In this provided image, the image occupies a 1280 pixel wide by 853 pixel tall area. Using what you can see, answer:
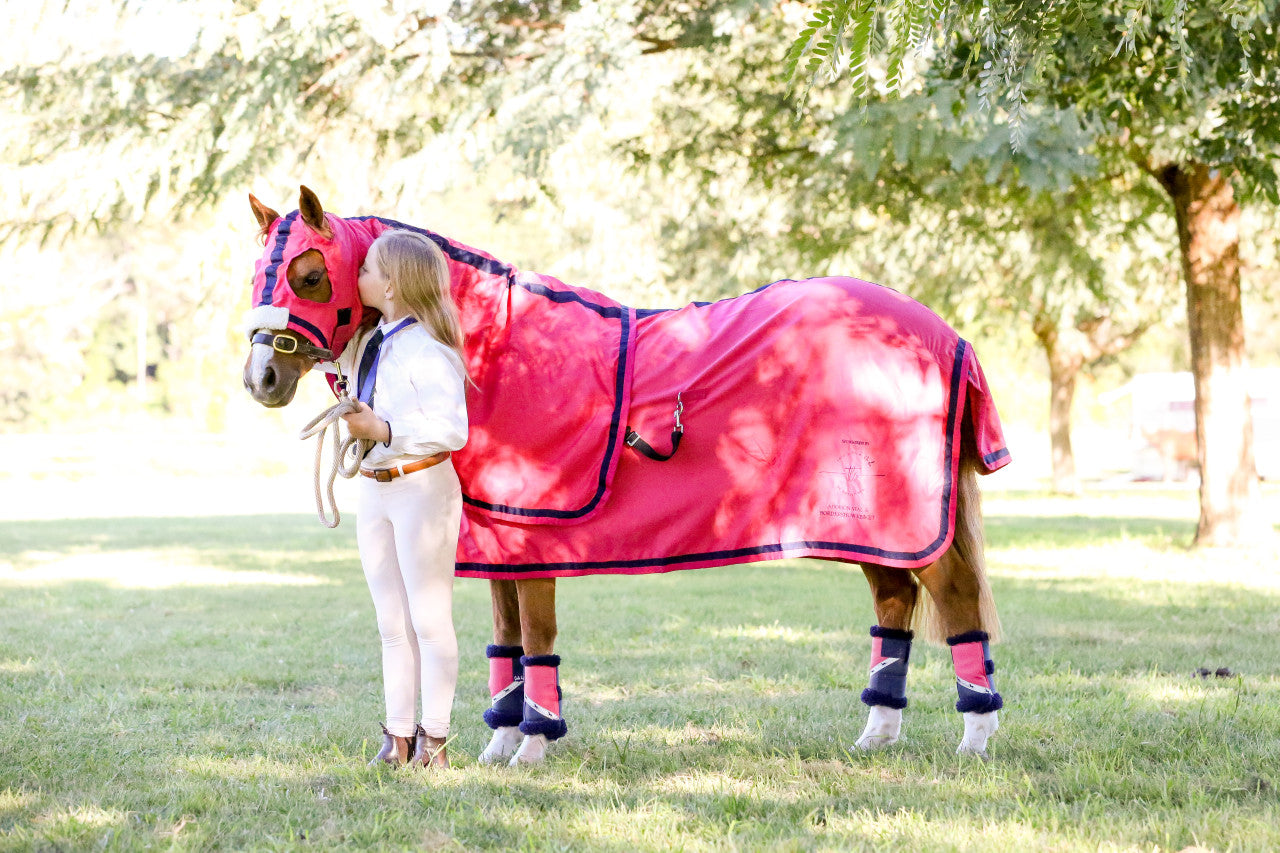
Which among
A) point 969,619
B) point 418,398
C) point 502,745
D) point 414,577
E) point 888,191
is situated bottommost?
point 502,745

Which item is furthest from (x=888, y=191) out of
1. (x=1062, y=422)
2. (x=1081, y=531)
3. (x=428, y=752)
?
(x=1062, y=422)

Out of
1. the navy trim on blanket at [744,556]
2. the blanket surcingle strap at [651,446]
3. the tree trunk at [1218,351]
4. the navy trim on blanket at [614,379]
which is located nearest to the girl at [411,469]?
the navy trim on blanket at [614,379]

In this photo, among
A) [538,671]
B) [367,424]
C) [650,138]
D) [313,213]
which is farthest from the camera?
[650,138]

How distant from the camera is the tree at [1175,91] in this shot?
3.38 m

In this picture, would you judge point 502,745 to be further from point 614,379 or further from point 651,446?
point 614,379

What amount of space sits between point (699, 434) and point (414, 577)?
0.94m

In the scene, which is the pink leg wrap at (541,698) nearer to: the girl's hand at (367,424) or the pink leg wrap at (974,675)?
the girl's hand at (367,424)

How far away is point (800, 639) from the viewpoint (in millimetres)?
6480

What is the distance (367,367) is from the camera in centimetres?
355

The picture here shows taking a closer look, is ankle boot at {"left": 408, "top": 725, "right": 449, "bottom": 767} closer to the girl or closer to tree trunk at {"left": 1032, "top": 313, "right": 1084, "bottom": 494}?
the girl

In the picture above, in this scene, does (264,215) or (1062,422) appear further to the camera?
(1062,422)

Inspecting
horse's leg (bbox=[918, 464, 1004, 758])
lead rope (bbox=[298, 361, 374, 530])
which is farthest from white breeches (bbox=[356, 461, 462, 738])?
horse's leg (bbox=[918, 464, 1004, 758])

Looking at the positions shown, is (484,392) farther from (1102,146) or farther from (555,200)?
(1102,146)

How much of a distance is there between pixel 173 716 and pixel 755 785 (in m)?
2.34
